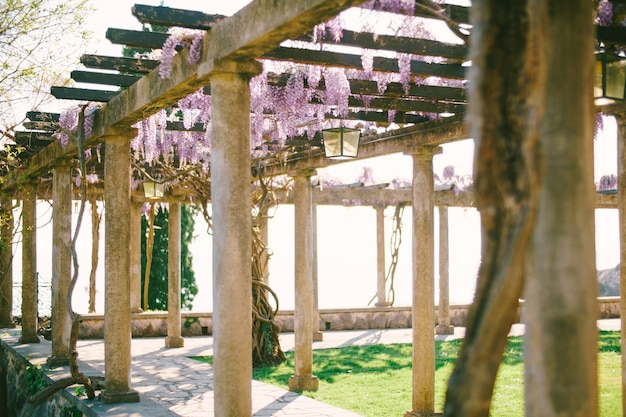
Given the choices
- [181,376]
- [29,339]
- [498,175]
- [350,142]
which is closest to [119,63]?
[350,142]

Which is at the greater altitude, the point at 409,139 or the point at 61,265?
the point at 409,139

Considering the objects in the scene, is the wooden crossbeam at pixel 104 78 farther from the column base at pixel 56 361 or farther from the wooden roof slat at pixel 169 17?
the column base at pixel 56 361

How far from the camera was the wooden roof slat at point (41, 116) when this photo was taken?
303 inches

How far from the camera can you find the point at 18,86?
8.55 meters

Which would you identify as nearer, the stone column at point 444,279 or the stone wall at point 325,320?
the stone wall at point 325,320

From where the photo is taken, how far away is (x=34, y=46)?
8266 mm

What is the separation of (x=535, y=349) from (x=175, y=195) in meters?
10.3

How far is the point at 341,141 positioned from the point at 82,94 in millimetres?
2360

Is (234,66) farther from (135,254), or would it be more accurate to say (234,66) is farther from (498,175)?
(135,254)

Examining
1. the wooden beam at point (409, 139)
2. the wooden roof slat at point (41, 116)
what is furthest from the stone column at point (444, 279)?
the wooden roof slat at point (41, 116)

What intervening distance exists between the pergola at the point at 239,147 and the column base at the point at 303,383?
0.05ft

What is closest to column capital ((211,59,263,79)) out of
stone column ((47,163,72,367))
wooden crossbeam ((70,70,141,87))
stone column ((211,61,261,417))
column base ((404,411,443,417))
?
stone column ((211,61,261,417))

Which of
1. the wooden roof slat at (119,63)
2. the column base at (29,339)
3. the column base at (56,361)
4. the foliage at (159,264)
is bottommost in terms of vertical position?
the column base at (29,339)

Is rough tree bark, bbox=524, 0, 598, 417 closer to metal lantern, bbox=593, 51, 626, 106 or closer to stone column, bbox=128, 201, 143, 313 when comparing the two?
metal lantern, bbox=593, 51, 626, 106
